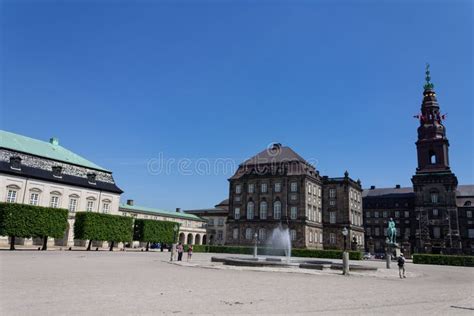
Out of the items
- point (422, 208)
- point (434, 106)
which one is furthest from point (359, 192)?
point (434, 106)

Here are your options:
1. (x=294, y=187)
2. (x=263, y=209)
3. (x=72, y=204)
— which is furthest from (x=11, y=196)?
(x=294, y=187)

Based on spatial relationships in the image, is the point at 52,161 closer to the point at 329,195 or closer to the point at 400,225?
the point at 329,195

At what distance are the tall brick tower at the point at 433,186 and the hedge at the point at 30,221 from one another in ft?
229

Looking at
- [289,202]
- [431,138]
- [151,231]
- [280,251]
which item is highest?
[431,138]

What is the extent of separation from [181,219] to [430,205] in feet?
189

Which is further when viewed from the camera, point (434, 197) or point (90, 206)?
point (434, 197)

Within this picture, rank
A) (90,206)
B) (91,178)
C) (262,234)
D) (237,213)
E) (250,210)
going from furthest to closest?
(237,213) → (250,210) → (262,234) → (91,178) → (90,206)

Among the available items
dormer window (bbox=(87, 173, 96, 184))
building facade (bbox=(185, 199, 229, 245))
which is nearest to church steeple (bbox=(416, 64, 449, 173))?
building facade (bbox=(185, 199, 229, 245))

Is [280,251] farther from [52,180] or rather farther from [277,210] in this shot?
[52,180]

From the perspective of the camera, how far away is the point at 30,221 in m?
45.3

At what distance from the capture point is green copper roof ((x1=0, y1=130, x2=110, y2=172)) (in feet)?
175

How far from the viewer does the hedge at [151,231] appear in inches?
2402

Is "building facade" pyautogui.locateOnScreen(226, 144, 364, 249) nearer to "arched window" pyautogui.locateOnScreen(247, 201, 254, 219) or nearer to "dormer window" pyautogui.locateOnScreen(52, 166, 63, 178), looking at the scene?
"arched window" pyautogui.locateOnScreen(247, 201, 254, 219)

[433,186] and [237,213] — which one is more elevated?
[433,186]
